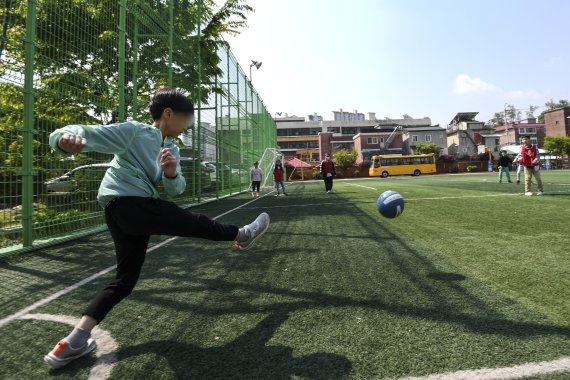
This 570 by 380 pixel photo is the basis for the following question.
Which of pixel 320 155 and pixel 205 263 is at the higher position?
pixel 320 155

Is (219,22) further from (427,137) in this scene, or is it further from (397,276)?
(427,137)

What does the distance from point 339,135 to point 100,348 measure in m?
88.4

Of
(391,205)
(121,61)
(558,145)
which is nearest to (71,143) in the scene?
(391,205)

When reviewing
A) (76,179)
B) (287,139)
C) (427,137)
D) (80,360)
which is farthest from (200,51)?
(287,139)

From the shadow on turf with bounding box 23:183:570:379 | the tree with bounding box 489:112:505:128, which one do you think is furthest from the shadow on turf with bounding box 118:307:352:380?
the tree with bounding box 489:112:505:128

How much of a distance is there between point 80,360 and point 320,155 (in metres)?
83.8

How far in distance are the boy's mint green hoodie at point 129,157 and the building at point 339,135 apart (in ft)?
245

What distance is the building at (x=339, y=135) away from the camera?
77.9 m

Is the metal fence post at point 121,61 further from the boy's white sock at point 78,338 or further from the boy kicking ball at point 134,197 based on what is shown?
the boy's white sock at point 78,338

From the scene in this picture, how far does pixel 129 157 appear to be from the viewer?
2.24 meters

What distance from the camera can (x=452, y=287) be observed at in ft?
10.2

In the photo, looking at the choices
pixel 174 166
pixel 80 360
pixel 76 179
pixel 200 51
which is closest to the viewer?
pixel 80 360

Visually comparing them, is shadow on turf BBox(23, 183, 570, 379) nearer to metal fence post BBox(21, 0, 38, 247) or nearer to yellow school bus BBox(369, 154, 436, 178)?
metal fence post BBox(21, 0, 38, 247)

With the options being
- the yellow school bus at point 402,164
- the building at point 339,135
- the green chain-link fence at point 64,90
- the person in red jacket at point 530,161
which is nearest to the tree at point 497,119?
the building at point 339,135
